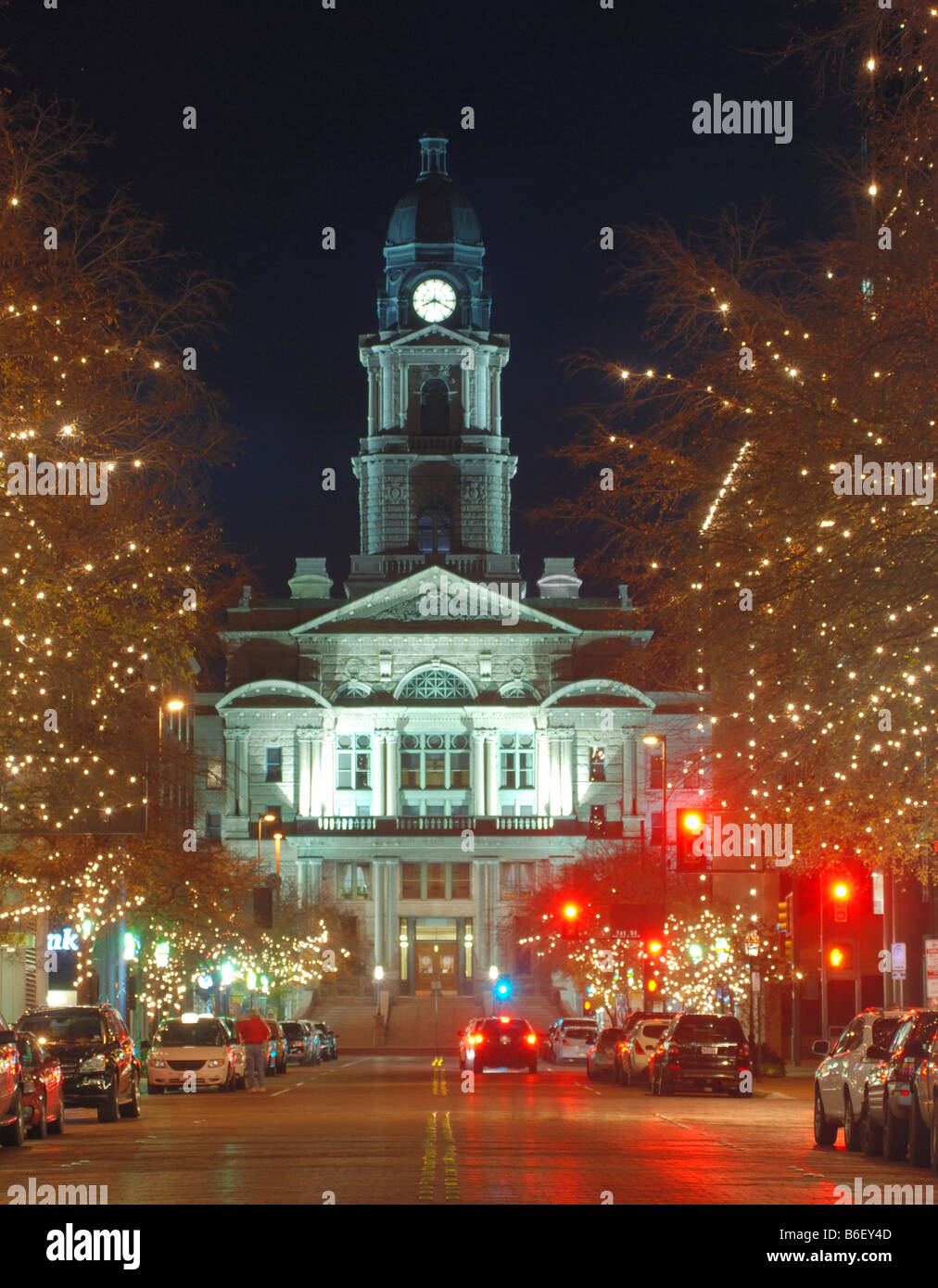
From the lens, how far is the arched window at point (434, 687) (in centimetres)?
10725

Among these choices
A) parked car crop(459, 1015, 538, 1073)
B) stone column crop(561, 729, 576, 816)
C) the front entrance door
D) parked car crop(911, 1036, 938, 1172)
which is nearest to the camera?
parked car crop(911, 1036, 938, 1172)

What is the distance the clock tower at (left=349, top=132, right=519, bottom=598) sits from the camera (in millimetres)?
112688

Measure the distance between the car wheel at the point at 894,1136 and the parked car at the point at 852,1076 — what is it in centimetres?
75

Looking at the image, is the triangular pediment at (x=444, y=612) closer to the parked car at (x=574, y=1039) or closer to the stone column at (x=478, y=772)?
the stone column at (x=478, y=772)

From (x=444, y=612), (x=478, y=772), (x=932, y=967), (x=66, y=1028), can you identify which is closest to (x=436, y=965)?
(x=478, y=772)

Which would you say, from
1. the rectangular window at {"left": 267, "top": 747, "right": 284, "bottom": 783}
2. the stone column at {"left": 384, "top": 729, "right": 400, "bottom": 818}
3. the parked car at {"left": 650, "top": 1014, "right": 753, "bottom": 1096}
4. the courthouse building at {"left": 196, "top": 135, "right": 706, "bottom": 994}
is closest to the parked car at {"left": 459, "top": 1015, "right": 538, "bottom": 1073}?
the parked car at {"left": 650, "top": 1014, "right": 753, "bottom": 1096}

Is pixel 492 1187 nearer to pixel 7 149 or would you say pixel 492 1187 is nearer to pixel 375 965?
pixel 7 149

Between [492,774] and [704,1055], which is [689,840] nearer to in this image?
[704,1055]

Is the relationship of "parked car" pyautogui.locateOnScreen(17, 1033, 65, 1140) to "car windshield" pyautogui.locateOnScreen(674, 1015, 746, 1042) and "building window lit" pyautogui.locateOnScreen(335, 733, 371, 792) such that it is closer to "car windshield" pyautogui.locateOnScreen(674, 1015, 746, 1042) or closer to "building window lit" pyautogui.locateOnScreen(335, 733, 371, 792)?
"car windshield" pyautogui.locateOnScreen(674, 1015, 746, 1042)

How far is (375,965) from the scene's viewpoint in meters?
99.2

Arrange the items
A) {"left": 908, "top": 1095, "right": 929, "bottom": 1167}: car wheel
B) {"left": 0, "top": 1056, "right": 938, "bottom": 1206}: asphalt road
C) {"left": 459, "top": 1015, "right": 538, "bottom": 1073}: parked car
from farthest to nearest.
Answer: {"left": 459, "top": 1015, "right": 538, "bottom": 1073}: parked car < {"left": 908, "top": 1095, "right": 929, "bottom": 1167}: car wheel < {"left": 0, "top": 1056, "right": 938, "bottom": 1206}: asphalt road

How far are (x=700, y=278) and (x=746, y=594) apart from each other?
298 centimetres

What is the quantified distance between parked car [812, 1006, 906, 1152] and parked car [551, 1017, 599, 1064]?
128ft
